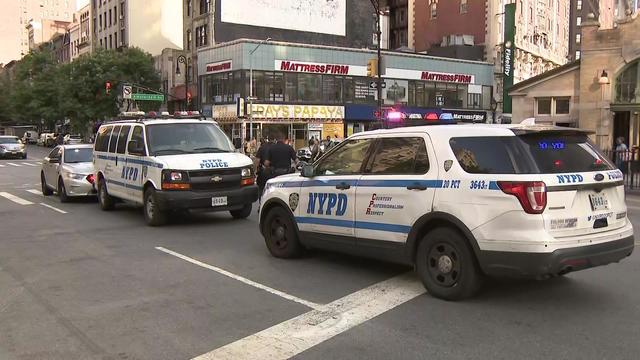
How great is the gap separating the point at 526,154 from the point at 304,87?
46792 mm

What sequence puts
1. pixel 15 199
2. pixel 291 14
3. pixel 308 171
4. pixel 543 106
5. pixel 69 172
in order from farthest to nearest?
pixel 291 14 < pixel 543 106 < pixel 15 199 < pixel 69 172 < pixel 308 171

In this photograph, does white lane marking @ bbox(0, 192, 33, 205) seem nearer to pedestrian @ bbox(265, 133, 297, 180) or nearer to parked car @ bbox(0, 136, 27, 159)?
pedestrian @ bbox(265, 133, 297, 180)

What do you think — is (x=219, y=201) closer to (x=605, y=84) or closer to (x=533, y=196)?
(x=533, y=196)

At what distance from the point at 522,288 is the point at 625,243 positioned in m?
1.11

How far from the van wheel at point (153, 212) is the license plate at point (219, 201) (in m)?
0.98

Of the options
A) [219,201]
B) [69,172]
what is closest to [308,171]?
[219,201]

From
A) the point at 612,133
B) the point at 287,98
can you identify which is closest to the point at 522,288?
the point at 612,133

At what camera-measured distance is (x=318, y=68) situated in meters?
52.3

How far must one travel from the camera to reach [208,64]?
52656 millimetres

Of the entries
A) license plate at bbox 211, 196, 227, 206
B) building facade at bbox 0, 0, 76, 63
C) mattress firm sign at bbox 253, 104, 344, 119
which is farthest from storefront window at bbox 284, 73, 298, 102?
building facade at bbox 0, 0, 76, 63

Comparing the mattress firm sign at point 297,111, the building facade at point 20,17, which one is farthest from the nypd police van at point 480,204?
the building facade at point 20,17

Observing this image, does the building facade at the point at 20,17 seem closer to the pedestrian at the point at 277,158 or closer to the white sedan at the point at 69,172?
the white sedan at the point at 69,172

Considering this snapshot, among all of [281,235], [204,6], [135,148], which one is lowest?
[281,235]

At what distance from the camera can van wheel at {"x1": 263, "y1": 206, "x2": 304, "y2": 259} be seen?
799 centimetres
